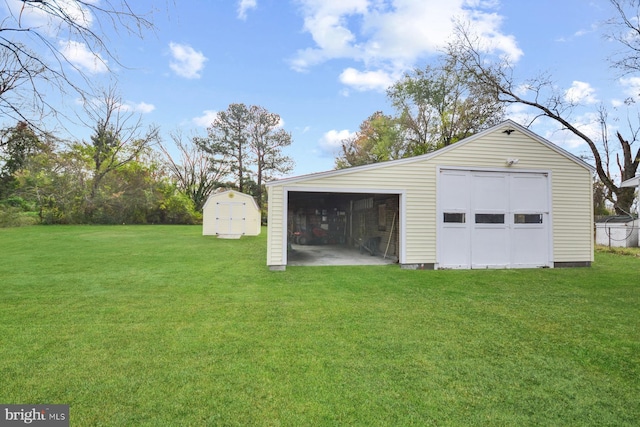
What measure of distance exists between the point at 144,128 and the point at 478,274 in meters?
28.4

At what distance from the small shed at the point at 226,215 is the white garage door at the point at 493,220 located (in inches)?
438

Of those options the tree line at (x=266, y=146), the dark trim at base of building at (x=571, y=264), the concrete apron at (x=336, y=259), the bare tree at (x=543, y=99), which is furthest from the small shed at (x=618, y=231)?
the concrete apron at (x=336, y=259)

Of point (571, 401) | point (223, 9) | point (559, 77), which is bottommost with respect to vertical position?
point (571, 401)

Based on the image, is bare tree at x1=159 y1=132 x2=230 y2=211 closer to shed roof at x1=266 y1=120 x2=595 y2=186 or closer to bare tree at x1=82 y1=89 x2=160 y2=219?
bare tree at x1=82 y1=89 x2=160 y2=219

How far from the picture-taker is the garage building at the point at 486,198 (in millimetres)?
7867

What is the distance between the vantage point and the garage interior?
936 cm

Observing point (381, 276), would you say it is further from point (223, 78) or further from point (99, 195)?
point (99, 195)

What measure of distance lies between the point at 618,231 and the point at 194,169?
2989 cm

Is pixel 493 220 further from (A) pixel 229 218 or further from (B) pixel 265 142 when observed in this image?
(B) pixel 265 142

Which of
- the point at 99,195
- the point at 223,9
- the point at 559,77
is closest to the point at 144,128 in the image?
the point at 99,195

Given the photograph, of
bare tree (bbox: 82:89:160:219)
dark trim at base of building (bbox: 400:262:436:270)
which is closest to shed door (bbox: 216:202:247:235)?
dark trim at base of building (bbox: 400:262:436:270)

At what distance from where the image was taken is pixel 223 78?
12617mm

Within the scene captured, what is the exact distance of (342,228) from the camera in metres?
14.0

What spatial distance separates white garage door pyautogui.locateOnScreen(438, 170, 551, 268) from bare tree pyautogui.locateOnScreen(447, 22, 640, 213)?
12.1 metres
